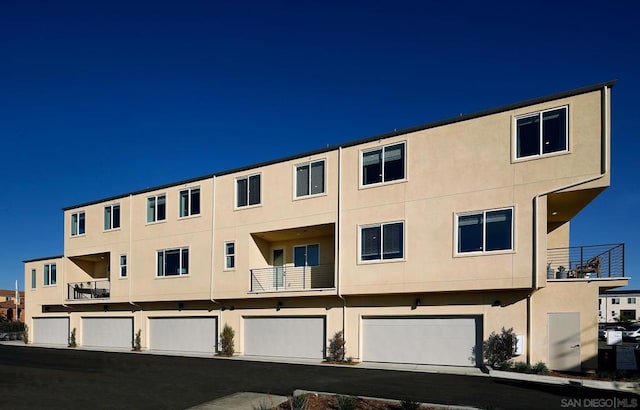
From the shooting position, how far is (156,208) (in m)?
27.9

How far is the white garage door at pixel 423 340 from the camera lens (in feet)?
59.4

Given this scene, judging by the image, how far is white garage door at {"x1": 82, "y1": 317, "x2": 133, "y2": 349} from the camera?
29.3m

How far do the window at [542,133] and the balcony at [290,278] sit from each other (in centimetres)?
931

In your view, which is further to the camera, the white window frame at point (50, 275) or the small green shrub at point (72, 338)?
the white window frame at point (50, 275)

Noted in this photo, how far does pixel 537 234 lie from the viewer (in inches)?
649

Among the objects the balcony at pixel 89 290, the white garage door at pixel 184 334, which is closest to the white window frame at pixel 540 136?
the white garage door at pixel 184 334

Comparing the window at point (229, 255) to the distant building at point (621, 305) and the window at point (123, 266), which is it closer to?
the window at point (123, 266)

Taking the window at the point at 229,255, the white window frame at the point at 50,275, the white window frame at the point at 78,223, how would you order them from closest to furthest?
the window at the point at 229,255
the white window frame at the point at 78,223
the white window frame at the point at 50,275

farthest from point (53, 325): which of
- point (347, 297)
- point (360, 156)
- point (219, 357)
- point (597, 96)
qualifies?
point (597, 96)

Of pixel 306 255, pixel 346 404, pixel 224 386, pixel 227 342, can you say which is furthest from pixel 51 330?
pixel 346 404

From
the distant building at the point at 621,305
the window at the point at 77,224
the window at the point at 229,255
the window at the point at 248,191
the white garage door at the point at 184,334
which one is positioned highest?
the window at the point at 248,191

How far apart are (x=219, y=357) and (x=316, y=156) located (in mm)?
10274

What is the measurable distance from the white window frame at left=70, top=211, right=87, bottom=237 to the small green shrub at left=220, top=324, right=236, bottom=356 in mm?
13445

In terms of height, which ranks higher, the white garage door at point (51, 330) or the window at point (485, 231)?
the window at point (485, 231)
